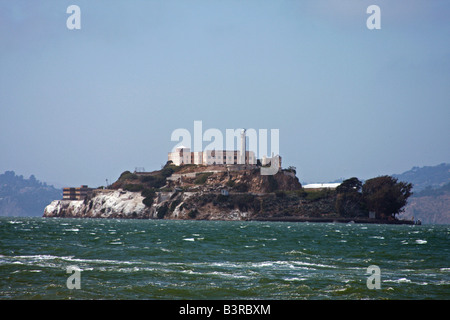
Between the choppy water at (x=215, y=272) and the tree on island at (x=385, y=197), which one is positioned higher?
the tree on island at (x=385, y=197)

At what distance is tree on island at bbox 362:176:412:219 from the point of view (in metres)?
182

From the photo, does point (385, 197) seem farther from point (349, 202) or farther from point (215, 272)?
point (215, 272)

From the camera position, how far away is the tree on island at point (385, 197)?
182 m

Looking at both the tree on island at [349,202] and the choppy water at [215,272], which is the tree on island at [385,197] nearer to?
the tree on island at [349,202]

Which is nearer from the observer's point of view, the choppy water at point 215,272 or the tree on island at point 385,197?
the choppy water at point 215,272

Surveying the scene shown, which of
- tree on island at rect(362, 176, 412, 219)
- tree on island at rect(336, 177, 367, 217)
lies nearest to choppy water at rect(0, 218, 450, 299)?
tree on island at rect(336, 177, 367, 217)

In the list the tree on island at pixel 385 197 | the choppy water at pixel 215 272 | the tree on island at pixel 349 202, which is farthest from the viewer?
the tree on island at pixel 349 202

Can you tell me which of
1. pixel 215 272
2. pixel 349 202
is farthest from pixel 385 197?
pixel 215 272

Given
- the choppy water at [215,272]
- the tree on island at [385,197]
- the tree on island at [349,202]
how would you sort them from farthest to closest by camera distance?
the tree on island at [349,202], the tree on island at [385,197], the choppy water at [215,272]

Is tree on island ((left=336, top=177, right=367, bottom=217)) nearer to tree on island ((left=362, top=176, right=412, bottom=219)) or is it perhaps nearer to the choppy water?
tree on island ((left=362, top=176, right=412, bottom=219))

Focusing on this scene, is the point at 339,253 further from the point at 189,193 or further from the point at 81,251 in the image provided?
the point at 189,193

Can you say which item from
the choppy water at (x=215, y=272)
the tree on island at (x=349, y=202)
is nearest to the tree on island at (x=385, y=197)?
the tree on island at (x=349, y=202)
